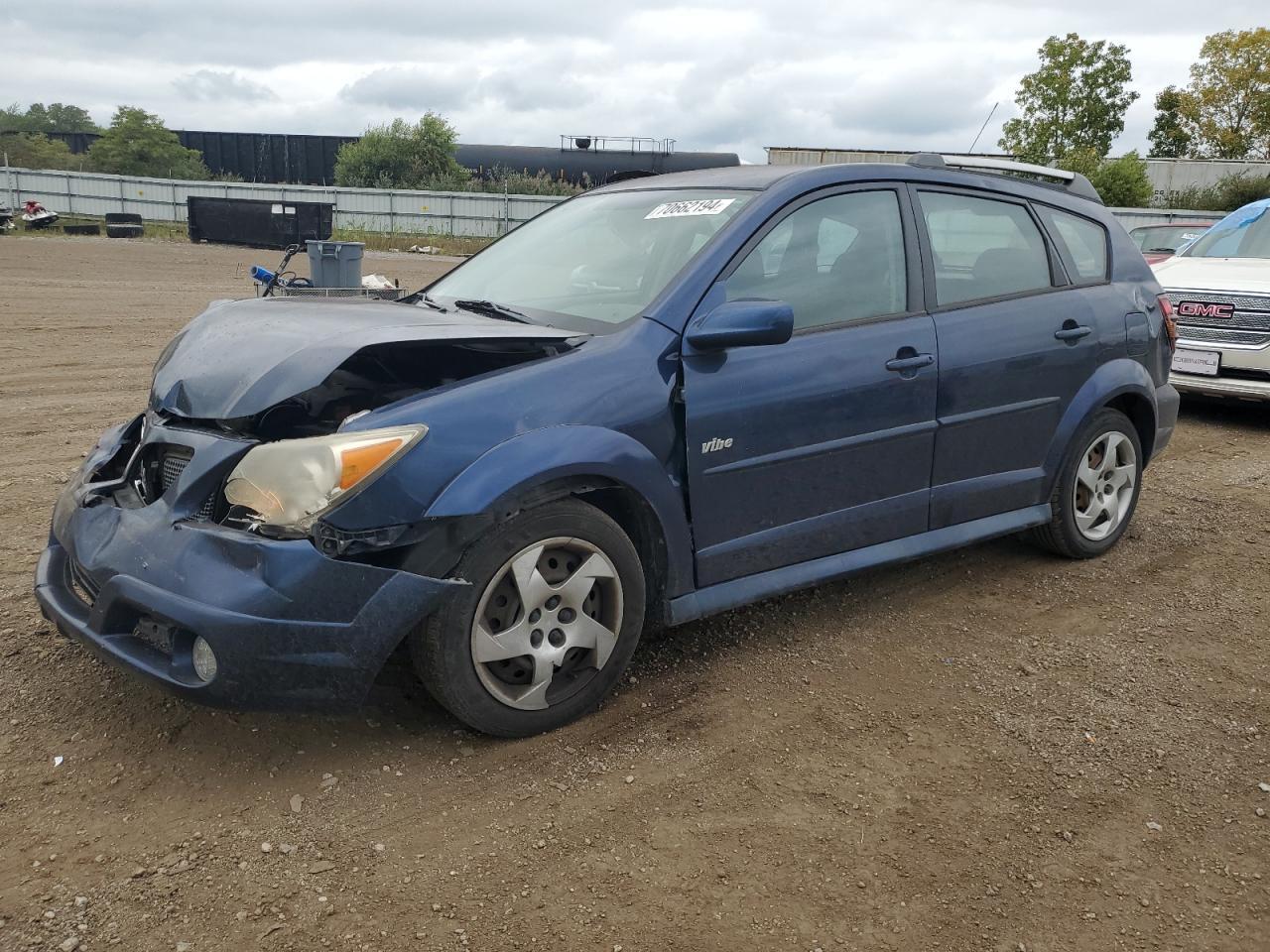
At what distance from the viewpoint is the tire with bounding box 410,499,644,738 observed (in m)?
2.90

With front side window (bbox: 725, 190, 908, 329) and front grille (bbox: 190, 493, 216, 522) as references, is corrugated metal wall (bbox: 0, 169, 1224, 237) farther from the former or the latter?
front grille (bbox: 190, 493, 216, 522)

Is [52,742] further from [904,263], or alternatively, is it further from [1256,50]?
[1256,50]

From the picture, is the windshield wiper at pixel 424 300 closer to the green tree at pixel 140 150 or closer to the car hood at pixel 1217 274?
the car hood at pixel 1217 274

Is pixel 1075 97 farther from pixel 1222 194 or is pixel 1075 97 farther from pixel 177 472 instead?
pixel 177 472

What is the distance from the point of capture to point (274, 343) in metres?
Answer: 3.12

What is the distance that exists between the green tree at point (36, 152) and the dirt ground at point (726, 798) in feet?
221

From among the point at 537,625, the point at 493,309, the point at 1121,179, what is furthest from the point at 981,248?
the point at 1121,179

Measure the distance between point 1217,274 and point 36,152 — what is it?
70188 millimetres

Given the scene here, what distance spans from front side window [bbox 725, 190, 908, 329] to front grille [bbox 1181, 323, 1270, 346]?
17.7 ft

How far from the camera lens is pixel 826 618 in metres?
4.15

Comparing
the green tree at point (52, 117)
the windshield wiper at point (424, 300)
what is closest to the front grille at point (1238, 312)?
the windshield wiper at point (424, 300)

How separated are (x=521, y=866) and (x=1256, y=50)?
191ft

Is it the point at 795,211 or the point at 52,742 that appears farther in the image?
the point at 795,211

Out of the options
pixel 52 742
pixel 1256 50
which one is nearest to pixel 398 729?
pixel 52 742
